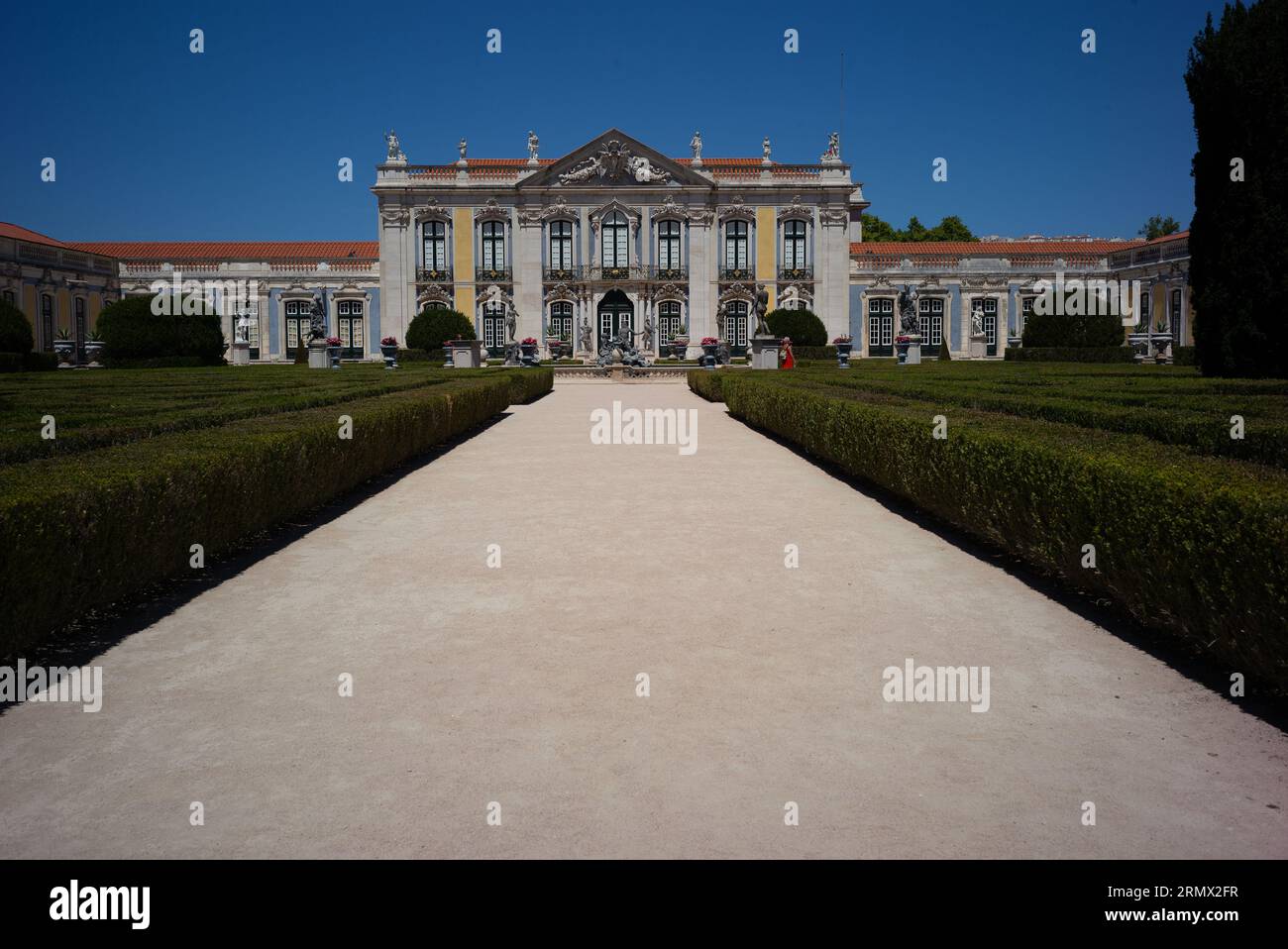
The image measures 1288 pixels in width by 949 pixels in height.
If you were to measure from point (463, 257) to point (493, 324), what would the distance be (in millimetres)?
3765

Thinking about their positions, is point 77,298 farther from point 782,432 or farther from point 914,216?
point 914,216

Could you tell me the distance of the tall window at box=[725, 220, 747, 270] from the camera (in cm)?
5019

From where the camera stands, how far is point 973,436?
254 inches

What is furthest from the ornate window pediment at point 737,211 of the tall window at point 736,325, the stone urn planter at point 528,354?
the stone urn planter at point 528,354

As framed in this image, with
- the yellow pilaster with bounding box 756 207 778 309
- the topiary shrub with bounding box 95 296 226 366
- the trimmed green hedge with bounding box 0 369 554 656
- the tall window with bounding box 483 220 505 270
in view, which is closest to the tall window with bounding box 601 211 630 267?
the tall window with bounding box 483 220 505 270

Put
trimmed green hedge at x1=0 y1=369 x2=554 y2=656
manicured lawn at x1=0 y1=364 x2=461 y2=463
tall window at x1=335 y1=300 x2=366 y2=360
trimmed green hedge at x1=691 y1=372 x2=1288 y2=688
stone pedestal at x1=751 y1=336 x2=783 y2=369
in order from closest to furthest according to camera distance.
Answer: trimmed green hedge at x1=691 y1=372 x2=1288 y2=688
trimmed green hedge at x1=0 y1=369 x2=554 y2=656
manicured lawn at x1=0 y1=364 x2=461 y2=463
stone pedestal at x1=751 y1=336 x2=783 y2=369
tall window at x1=335 y1=300 x2=366 y2=360

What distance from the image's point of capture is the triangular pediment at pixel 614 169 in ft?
160

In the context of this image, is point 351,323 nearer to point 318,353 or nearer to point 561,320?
point 561,320

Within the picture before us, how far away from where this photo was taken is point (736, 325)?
5041cm

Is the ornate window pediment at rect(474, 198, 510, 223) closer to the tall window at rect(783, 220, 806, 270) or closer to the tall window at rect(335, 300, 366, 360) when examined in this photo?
the tall window at rect(335, 300, 366, 360)

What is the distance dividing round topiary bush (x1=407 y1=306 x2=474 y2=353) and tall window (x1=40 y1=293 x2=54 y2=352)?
17498 millimetres

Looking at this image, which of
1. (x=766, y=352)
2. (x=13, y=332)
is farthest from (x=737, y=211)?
(x=13, y=332)
